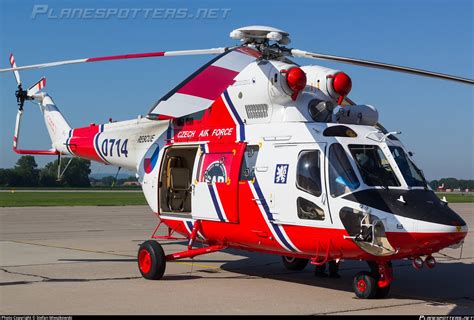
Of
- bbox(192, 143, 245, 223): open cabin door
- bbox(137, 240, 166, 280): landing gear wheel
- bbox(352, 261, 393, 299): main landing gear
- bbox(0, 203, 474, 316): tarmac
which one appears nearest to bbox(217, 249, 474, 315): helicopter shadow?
bbox(0, 203, 474, 316): tarmac

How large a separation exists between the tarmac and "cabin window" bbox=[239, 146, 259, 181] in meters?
1.79

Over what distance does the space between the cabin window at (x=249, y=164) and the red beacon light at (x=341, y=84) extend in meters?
1.58

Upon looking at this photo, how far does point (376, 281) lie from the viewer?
9.81 metres

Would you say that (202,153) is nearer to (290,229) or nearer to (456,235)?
(290,229)

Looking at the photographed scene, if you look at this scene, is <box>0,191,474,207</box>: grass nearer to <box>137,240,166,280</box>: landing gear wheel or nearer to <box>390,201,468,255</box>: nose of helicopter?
<box>137,240,166,280</box>: landing gear wheel

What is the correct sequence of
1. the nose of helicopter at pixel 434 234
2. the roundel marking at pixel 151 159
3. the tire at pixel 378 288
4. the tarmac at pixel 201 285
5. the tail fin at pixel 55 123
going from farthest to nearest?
the tail fin at pixel 55 123 < the roundel marking at pixel 151 159 < the tire at pixel 378 288 < the tarmac at pixel 201 285 < the nose of helicopter at pixel 434 234

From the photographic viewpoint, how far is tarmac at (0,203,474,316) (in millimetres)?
9109

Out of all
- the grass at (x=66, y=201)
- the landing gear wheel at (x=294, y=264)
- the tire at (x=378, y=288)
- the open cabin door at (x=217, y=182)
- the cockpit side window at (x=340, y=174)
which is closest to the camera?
the cockpit side window at (x=340, y=174)

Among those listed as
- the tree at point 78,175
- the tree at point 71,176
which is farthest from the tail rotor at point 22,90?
the tree at point 71,176

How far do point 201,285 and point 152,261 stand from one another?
1042 mm

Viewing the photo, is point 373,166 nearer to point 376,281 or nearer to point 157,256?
point 376,281

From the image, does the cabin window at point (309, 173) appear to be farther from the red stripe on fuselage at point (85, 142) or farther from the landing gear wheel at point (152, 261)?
the red stripe on fuselage at point (85, 142)

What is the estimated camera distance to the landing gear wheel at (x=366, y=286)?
9766 mm

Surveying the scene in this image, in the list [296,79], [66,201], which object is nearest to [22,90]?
[296,79]
